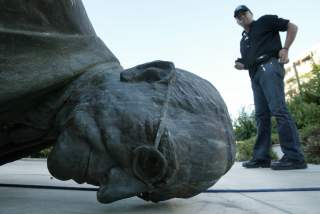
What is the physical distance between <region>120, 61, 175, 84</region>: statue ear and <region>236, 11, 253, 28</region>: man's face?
282 centimetres

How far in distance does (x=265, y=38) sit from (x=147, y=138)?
293cm

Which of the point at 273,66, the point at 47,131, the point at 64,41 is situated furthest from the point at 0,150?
the point at 273,66

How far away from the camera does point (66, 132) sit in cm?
137

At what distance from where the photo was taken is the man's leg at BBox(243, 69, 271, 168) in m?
4.02

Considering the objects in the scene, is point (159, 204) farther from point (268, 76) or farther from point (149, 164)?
point (268, 76)

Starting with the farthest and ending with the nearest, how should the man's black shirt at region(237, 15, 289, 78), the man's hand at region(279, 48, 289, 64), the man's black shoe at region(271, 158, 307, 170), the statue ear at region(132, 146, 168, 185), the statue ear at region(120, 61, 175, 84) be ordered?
the man's black shirt at region(237, 15, 289, 78)
the man's hand at region(279, 48, 289, 64)
the man's black shoe at region(271, 158, 307, 170)
the statue ear at region(120, 61, 175, 84)
the statue ear at region(132, 146, 168, 185)

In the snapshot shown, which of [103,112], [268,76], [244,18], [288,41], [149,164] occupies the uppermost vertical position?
[244,18]

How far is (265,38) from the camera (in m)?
3.92

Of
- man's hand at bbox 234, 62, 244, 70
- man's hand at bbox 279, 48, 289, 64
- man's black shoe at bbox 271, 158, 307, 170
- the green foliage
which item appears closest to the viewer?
man's black shoe at bbox 271, 158, 307, 170

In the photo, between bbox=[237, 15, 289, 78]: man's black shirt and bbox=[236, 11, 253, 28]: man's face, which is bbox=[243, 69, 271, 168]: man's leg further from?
bbox=[236, 11, 253, 28]: man's face

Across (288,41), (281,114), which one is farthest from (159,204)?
(288,41)

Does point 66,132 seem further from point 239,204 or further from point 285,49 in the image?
point 285,49

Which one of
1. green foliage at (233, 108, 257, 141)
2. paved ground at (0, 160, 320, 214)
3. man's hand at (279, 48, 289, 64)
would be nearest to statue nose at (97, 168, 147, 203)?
paved ground at (0, 160, 320, 214)

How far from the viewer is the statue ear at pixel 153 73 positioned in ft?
4.57
